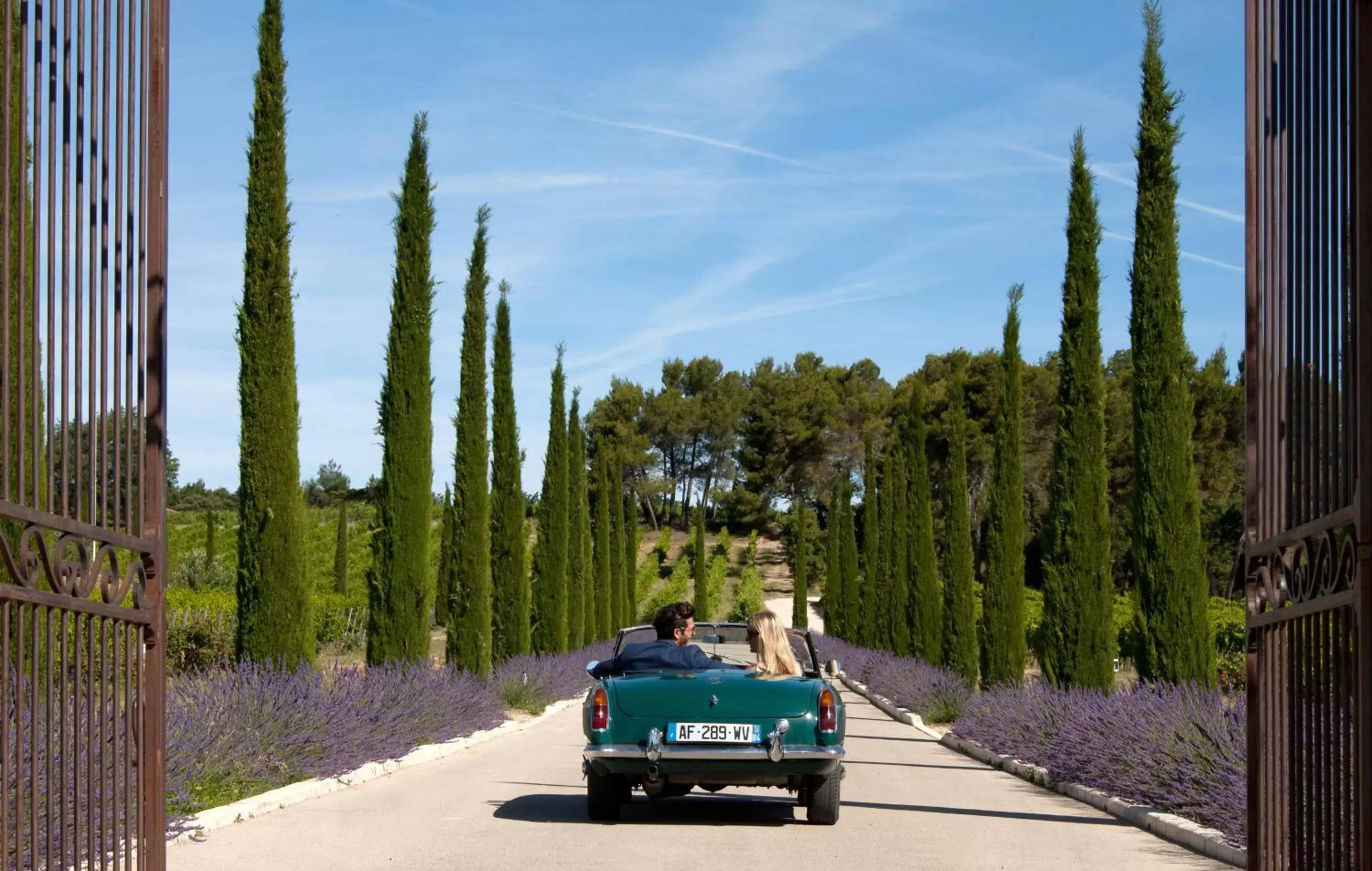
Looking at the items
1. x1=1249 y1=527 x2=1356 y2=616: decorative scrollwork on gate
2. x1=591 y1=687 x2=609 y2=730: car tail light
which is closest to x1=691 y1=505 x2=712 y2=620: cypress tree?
x1=591 y1=687 x2=609 y2=730: car tail light

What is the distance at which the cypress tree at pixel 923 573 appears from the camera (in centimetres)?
3750

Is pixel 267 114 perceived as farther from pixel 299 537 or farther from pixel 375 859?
pixel 375 859

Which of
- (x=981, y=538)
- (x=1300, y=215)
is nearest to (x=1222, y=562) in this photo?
(x=981, y=538)

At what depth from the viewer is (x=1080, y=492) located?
870 inches

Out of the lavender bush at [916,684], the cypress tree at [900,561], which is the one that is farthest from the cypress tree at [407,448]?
the cypress tree at [900,561]

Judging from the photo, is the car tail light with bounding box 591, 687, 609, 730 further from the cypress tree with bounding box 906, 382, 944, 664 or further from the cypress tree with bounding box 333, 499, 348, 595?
the cypress tree with bounding box 333, 499, 348, 595

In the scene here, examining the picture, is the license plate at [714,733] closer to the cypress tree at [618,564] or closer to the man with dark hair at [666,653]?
the man with dark hair at [666,653]

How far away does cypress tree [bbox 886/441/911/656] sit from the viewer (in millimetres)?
39906

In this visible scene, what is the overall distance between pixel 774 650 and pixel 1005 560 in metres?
16.0

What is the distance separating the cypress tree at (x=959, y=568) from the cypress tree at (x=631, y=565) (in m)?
23.3

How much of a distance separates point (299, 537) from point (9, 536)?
7.34 metres

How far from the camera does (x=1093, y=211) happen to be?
76.4ft

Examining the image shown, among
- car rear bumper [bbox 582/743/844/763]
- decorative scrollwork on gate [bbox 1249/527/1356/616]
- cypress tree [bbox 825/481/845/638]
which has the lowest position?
cypress tree [bbox 825/481/845/638]

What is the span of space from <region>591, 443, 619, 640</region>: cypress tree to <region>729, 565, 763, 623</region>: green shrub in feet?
52.7
